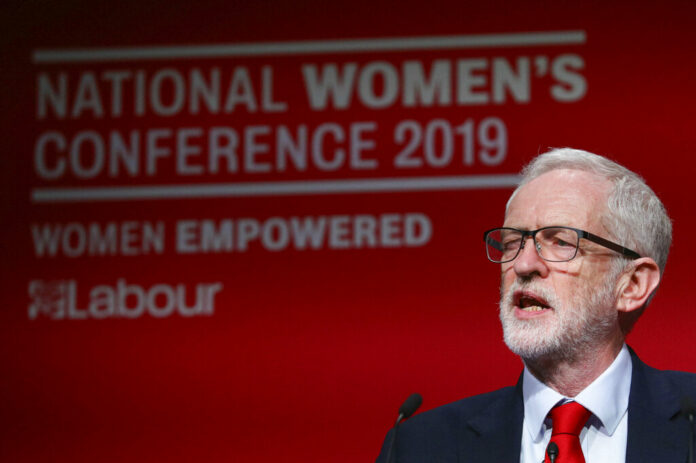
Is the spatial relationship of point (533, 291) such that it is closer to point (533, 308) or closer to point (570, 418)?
point (533, 308)

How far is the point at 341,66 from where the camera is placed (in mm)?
3611

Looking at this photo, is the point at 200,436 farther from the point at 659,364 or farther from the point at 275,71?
the point at 659,364

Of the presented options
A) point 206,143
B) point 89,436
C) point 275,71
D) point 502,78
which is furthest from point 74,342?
point 502,78

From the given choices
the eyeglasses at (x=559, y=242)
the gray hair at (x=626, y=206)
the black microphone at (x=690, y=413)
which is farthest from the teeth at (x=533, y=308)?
the black microphone at (x=690, y=413)

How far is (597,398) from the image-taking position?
2.12m

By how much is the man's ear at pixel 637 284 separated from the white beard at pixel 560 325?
4 cm

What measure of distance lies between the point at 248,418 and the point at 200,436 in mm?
168

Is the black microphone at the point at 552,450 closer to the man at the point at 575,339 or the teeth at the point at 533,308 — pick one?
the man at the point at 575,339

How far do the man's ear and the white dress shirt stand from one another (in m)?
0.12

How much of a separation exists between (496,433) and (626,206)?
55 cm

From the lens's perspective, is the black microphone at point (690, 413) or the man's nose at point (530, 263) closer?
the black microphone at point (690, 413)

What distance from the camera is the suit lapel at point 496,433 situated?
213cm

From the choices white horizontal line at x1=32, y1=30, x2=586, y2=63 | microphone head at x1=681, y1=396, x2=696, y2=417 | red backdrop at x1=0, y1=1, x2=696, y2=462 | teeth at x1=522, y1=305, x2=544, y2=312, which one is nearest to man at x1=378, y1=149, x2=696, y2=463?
teeth at x1=522, y1=305, x2=544, y2=312

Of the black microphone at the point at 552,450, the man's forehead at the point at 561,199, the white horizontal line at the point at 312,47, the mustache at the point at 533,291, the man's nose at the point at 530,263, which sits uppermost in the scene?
the white horizontal line at the point at 312,47
